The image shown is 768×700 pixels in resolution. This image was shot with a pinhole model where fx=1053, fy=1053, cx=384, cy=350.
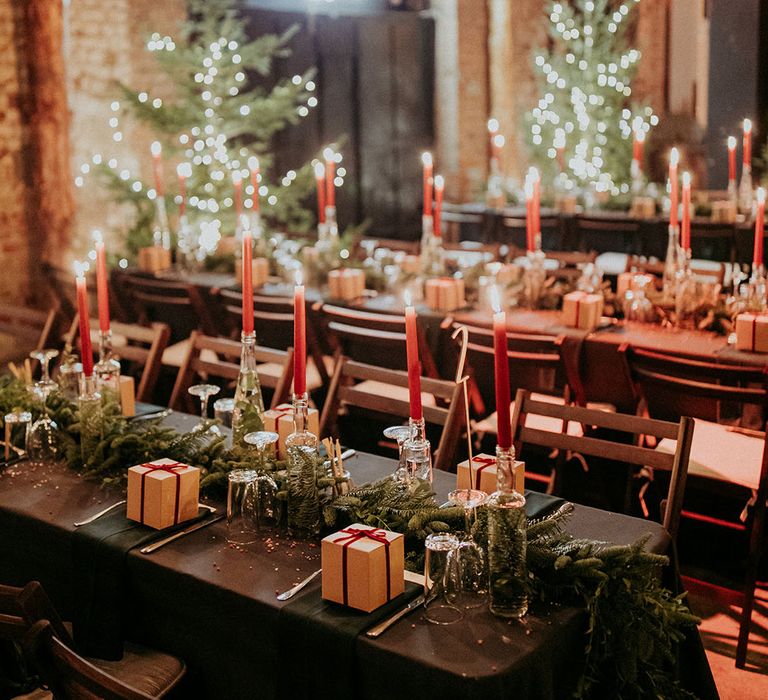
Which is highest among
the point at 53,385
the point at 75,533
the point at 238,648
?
the point at 53,385

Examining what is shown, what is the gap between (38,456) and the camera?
10.3ft

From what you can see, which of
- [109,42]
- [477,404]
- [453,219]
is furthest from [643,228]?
[109,42]

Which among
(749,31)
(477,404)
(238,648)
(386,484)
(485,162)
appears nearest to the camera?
(238,648)

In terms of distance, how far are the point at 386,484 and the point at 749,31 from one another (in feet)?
25.2

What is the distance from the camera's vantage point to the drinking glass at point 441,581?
83.4 inches

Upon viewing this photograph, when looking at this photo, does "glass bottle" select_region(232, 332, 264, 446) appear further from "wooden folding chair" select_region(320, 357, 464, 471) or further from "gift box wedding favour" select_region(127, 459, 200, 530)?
"wooden folding chair" select_region(320, 357, 464, 471)

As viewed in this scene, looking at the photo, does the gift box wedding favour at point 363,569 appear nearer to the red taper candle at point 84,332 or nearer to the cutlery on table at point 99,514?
the cutlery on table at point 99,514

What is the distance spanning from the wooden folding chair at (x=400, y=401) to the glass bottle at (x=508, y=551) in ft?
3.14

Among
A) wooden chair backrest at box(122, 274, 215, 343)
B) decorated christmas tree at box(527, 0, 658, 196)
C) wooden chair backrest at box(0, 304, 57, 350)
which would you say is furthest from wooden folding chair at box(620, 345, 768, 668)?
decorated christmas tree at box(527, 0, 658, 196)

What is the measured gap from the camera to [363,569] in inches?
83.7

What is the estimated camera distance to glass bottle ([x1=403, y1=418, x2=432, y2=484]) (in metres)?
2.54

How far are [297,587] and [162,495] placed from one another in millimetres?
484

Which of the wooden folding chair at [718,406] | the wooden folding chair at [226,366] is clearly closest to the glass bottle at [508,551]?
the wooden folding chair at [718,406]

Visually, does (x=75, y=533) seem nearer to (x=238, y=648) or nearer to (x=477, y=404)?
(x=238, y=648)
